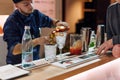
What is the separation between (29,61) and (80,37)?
47 cm

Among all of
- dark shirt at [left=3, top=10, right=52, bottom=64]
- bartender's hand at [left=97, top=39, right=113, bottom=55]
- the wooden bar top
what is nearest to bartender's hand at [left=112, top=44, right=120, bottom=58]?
bartender's hand at [left=97, top=39, right=113, bottom=55]

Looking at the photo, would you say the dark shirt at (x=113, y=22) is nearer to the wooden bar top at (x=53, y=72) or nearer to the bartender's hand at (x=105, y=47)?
the bartender's hand at (x=105, y=47)

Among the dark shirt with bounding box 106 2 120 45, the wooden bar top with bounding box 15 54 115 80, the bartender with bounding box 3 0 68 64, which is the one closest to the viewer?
the wooden bar top with bounding box 15 54 115 80

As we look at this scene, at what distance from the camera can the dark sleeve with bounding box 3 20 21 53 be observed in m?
1.73

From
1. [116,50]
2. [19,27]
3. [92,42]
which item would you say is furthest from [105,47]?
[19,27]

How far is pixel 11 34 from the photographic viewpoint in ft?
5.78

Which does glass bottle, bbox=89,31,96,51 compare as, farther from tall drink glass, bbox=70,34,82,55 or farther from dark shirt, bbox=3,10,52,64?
dark shirt, bbox=3,10,52,64

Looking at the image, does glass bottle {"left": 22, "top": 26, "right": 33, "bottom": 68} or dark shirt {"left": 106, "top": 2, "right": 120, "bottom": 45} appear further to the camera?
dark shirt {"left": 106, "top": 2, "right": 120, "bottom": 45}

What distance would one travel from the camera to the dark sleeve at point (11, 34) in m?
1.73

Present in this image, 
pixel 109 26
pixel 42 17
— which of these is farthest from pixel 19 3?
pixel 109 26

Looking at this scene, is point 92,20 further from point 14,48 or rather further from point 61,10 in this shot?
point 14,48

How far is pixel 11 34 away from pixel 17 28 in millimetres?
105

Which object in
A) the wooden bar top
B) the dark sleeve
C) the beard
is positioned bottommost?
the wooden bar top

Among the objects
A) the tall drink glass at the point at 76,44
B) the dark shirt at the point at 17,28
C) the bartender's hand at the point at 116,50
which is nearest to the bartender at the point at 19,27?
the dark shirt at the point at 17,28
